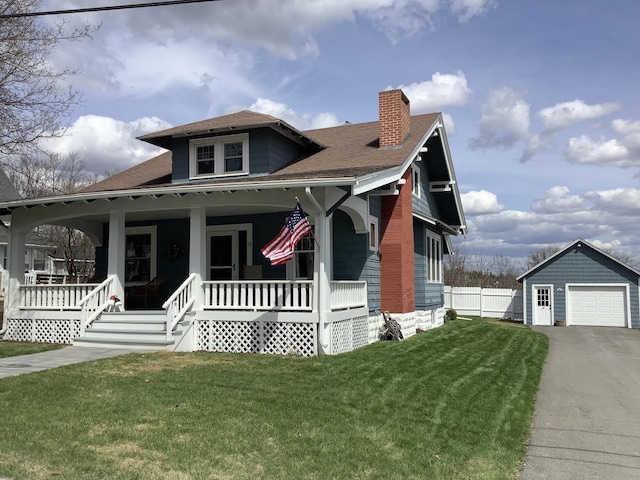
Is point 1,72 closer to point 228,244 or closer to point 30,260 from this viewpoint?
point 228,244

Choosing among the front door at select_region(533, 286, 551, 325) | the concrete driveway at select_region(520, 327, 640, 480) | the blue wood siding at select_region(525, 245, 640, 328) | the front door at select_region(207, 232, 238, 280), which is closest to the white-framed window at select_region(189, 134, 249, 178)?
the front door at select_region(207, 232, 238, 280)

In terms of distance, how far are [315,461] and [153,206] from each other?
9.05 metres

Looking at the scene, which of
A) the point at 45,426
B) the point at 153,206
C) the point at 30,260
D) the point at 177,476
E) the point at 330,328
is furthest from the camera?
the point at 30,260

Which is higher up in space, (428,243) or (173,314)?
(428,243)

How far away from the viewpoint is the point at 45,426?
19.6ft

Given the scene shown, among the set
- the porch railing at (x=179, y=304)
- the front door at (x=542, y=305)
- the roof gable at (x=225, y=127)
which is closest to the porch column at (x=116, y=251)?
the porch railing at (x=179, y=304)

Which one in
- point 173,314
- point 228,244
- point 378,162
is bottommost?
point 173,314

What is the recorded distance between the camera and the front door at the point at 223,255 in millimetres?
15609

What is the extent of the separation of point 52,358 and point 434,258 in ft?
45.5

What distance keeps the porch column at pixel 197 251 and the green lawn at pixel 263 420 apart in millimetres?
1896

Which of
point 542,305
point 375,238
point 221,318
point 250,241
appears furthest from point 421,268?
point 542,305

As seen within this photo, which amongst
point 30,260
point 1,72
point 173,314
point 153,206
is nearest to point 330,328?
point 173,314

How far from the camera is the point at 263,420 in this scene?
6.47 meters

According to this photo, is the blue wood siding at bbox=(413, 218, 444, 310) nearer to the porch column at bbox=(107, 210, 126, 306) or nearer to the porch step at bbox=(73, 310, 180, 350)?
the porch step at bbox=(73, 310, 180, 350)
